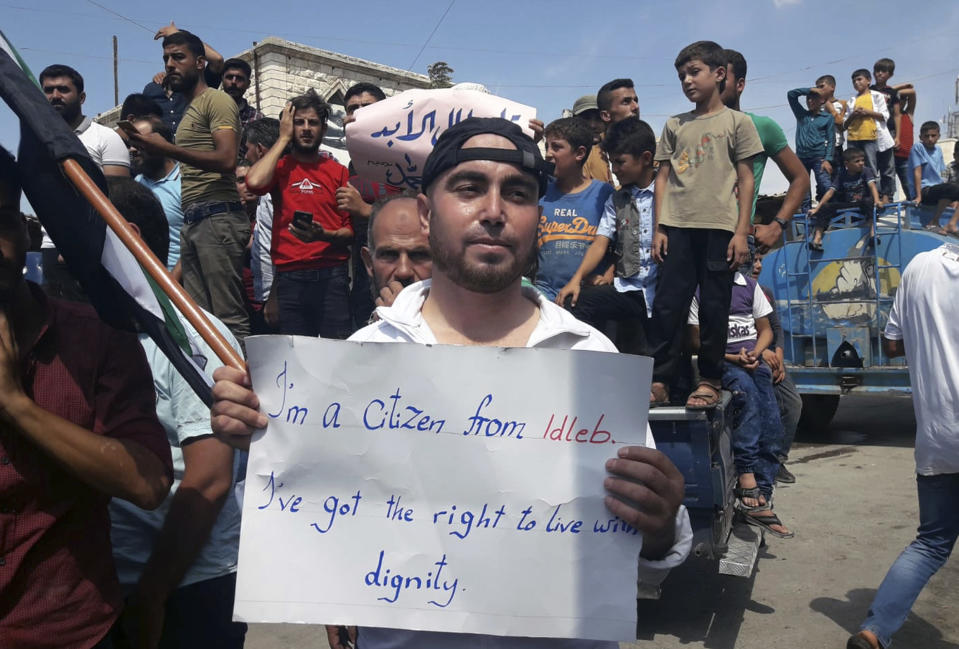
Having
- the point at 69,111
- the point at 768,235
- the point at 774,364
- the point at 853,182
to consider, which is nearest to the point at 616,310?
the point at 768,235

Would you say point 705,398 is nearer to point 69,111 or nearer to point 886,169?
point 69,111

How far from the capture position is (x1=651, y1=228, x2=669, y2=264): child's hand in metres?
4.55

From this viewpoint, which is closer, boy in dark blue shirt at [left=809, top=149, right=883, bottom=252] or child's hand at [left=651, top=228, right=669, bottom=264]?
child's hand at [left=651, top=228, right=669, bottom=264]

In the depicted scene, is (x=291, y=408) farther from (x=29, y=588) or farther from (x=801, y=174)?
(x=801, y=174)

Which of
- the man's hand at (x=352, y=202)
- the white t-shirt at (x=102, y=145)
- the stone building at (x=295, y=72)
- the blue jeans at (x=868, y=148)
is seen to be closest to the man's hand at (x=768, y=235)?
the man's hand at (x=352, y=202)

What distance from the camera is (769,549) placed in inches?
214

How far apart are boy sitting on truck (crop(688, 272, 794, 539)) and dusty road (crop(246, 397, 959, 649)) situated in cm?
36

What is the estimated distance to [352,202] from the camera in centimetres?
500

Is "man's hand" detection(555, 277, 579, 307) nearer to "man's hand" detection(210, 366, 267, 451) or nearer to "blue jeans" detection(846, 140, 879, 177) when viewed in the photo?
"man's hand" detection(210, 366, 267, 451)

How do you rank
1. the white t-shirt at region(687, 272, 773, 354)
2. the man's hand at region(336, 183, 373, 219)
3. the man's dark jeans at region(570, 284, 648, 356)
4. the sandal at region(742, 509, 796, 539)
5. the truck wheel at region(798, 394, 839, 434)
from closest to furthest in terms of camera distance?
1. the man's dark jeans at region(570, 284, 648, 356)
2. the sandal at region(742, 509, 796, 539)
3. the man's hand at region(336, 183, 373, 219)
4. the white t-shirt at region(687, 272, 773, 354)
5. the truck wheel at region(798, 394, 839, 434)

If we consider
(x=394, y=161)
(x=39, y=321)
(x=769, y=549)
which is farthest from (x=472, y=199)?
(x=769, y=549)

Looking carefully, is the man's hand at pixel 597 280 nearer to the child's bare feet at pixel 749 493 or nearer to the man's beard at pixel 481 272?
the child's bare feet at pixel 749 493

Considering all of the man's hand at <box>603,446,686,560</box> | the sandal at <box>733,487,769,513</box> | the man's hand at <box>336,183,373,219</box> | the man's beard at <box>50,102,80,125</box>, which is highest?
the man's beard at <box>50,102,80,125</box>

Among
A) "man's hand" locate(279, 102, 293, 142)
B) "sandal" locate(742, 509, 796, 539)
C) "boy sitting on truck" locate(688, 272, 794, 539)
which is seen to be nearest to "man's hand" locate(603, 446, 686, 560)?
"boy sitting on truck" locate(688, 272, 794, 539)
